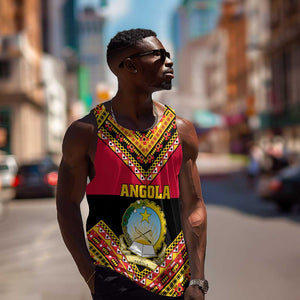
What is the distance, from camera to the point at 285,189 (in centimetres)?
1659

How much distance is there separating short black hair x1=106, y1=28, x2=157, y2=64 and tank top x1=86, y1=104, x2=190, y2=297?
0.26 m

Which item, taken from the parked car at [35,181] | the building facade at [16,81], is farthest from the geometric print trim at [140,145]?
the building facade at [16,81]

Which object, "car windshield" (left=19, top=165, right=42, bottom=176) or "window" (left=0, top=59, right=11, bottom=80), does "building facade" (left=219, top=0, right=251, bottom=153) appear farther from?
"car windshield" (left=19, top=165, right=42, bottom=176)

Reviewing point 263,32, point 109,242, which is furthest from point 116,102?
point 263,32

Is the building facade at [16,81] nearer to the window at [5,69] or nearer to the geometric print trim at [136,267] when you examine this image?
the window at [5,69]

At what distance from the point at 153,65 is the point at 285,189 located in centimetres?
1467

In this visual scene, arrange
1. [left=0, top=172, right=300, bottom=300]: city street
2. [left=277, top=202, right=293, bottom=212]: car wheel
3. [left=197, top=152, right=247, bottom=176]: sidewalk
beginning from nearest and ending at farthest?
1. [left=0, top=172, right=300, bottom=300]: city street
2. [left=277, top=202, right=293, bottom=212]: car wheel
3. [left=197, top=152, right=247, bottom=176]: sidewalk

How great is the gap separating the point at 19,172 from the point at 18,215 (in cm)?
629

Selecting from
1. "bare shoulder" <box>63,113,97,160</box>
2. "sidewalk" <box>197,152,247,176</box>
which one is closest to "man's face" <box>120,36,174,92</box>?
"bare shoulder" <box>63,113,97,160</box>

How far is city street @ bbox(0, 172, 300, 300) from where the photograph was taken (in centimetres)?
716

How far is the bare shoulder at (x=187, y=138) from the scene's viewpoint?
8.13ft

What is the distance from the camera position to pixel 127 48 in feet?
7.83

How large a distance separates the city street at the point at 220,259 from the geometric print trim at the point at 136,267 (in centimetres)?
128

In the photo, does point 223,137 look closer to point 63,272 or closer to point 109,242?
point 63,272
